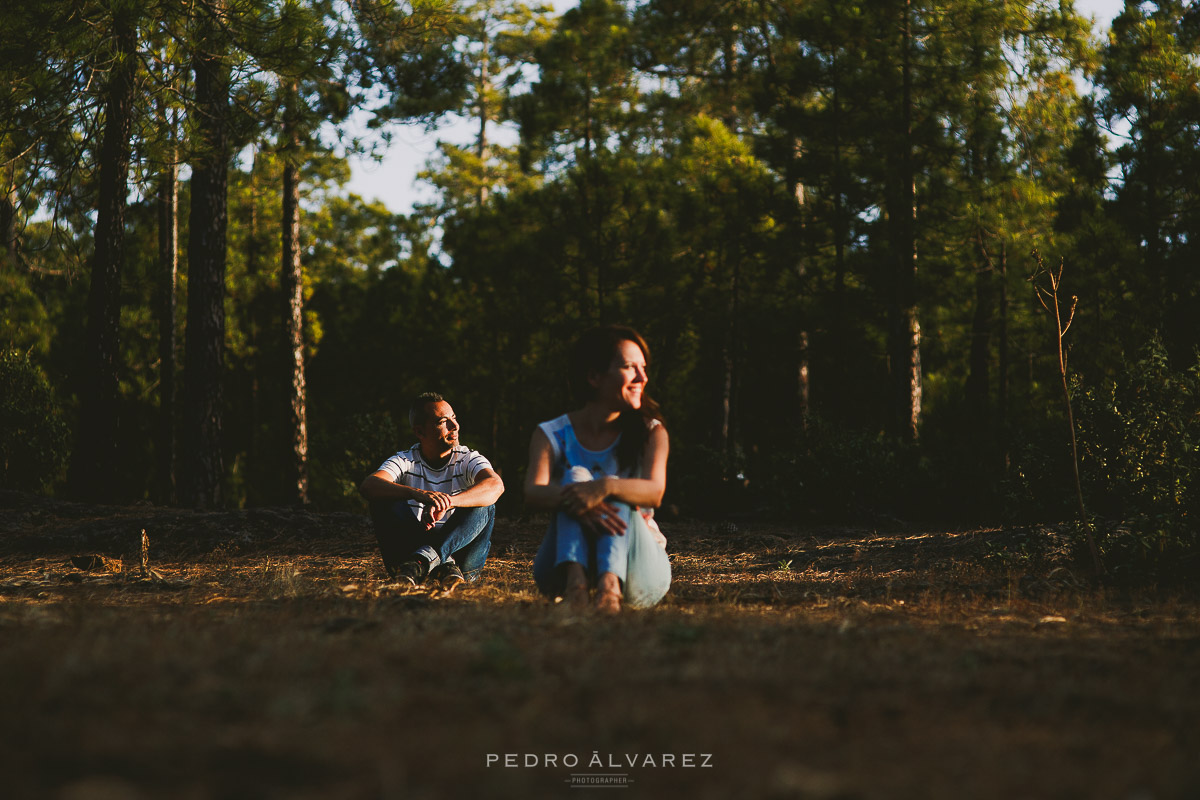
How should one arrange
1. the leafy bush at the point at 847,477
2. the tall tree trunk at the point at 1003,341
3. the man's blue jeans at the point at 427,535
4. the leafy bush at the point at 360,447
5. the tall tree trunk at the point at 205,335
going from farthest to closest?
the tall tree trunk at the point at 1003,341
the leafy bush at the point at 360,447
the leafy bush at the point at 847,477
the tall tree trunk at the point at 205,335
the man's blue jeans at the point at 427,535

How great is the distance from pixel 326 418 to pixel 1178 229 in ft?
60.8

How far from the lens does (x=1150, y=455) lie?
19.4ft

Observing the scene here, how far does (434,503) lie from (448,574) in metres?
0.46

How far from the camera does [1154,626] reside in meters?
3.82

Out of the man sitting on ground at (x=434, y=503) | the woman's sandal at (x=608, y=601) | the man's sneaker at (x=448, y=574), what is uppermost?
the man sitting on ground at (x=434, y=503)

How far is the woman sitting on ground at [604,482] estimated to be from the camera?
148 inches

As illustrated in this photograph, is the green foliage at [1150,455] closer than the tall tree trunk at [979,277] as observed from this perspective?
Yes

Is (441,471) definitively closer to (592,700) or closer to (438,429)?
(438,429)

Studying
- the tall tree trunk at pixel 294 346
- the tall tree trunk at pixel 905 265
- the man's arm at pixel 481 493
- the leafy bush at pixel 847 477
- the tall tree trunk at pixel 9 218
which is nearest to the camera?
the man's arm at pixel 481 493

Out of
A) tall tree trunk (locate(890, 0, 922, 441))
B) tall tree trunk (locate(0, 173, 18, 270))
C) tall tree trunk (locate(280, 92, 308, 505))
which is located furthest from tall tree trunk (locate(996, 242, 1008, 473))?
tall tree trunk (locate(0, 173, 18, 270))

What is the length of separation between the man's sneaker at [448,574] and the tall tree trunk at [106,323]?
657cm

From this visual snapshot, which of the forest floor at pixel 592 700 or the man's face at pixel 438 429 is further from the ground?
the man's face at pixel 438 429

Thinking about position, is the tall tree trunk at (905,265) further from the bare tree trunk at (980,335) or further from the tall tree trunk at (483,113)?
the tall tree trunk at (483,113)

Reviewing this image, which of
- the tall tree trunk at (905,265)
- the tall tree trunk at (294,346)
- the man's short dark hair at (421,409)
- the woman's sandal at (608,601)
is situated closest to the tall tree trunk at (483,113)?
the tall tree trunk at (294,346)
